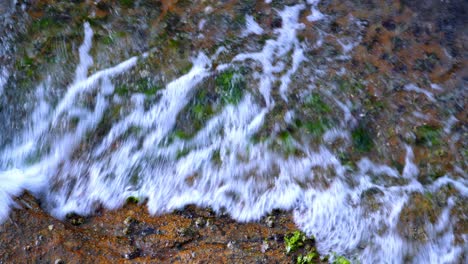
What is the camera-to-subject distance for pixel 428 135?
13.6ft

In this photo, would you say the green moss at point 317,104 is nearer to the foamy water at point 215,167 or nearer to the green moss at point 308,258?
the foamy water at point 215,167

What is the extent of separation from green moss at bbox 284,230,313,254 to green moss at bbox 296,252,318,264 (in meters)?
0.08

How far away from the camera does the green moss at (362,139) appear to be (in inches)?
161

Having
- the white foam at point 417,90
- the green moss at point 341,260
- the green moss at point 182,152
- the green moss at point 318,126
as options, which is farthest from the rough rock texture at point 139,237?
the white foam at point 417,90

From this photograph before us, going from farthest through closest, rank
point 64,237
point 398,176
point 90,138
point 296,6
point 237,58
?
1. point 296,6
2. point 237,58
3. point 90,138
4. point 398,176
5. point 64,237

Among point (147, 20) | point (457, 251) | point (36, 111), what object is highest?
point (147, 20)

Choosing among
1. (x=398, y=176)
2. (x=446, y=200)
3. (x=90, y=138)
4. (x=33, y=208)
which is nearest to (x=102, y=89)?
(x=90, y=138)

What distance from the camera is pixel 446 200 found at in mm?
3830

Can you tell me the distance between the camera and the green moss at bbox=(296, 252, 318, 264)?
3.60 metres

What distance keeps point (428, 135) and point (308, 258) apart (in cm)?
143

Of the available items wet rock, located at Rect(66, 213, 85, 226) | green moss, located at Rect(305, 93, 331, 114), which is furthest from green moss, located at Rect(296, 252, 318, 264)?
wet rock, located at Rect(66, 213, 85, 226)

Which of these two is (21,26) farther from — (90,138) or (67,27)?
(90,138)

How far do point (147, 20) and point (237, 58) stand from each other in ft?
3.02

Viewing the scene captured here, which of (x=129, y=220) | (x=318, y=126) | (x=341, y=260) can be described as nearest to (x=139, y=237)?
(x=129, y=220)
